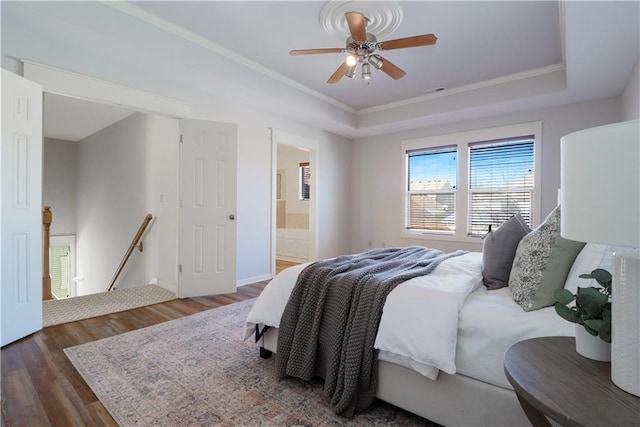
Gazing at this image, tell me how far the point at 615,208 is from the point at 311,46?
3.12 m

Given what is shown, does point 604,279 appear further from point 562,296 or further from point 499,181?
point 499,181

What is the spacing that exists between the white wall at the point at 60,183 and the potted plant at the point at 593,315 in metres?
8.41

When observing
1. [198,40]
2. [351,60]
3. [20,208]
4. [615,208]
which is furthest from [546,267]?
[20,208]

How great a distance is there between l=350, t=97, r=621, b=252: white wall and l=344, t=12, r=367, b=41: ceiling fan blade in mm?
3021

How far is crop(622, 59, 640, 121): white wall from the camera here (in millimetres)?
2793

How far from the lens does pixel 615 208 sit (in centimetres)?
68

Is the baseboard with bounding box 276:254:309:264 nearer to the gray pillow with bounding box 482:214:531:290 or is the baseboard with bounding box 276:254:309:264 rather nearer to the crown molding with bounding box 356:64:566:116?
the crown molding with bounding box 356:64:566:116

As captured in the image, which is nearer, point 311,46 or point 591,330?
point 591,330

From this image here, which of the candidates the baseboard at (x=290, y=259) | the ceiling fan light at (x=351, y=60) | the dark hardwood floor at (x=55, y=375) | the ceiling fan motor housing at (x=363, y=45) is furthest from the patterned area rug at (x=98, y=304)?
the ceiling fan motor housing at (x=363, y=45)

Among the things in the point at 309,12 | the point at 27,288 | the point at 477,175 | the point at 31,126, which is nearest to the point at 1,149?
the point at 31,126

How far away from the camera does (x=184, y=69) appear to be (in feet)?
10.4

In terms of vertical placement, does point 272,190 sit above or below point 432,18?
below

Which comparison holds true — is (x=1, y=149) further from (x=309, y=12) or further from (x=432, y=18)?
(x=432, y=18)

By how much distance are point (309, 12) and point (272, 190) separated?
2521 millimetres
